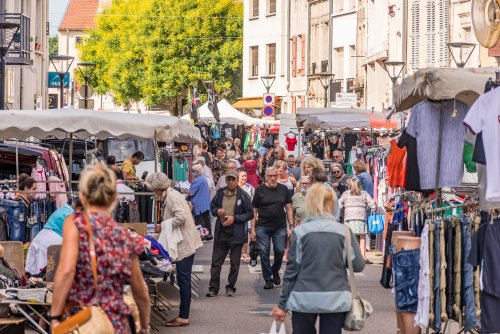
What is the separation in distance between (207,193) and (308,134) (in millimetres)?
16885

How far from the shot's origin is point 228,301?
18312 millimetres

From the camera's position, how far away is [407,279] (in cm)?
1259

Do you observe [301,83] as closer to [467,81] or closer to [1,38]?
[1,38]

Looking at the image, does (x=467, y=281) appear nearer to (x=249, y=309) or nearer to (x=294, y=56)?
(x=249, y=309)

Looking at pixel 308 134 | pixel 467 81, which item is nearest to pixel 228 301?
pixel 467 81

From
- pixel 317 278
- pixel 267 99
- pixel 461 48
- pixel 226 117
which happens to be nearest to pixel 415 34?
pixel 267 99

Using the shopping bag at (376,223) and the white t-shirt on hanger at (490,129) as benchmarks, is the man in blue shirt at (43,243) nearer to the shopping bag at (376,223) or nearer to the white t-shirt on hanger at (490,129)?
the white t-shirt on hanger at (490,129)

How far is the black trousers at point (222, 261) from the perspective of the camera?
744 inches

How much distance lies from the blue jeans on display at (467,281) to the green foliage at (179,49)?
238ft

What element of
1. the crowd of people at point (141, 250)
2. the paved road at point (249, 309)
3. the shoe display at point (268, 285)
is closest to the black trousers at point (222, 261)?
the paved road at point (249, 309)

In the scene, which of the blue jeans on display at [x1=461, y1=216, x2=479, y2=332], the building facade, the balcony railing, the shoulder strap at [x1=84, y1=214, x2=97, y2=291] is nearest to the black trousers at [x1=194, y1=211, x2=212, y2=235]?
the balcony railing

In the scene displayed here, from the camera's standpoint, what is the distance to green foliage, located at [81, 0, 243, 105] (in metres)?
85.0

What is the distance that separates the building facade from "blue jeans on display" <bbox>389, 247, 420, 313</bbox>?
2687cm

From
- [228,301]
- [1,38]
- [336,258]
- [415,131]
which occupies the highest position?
[1,38]
